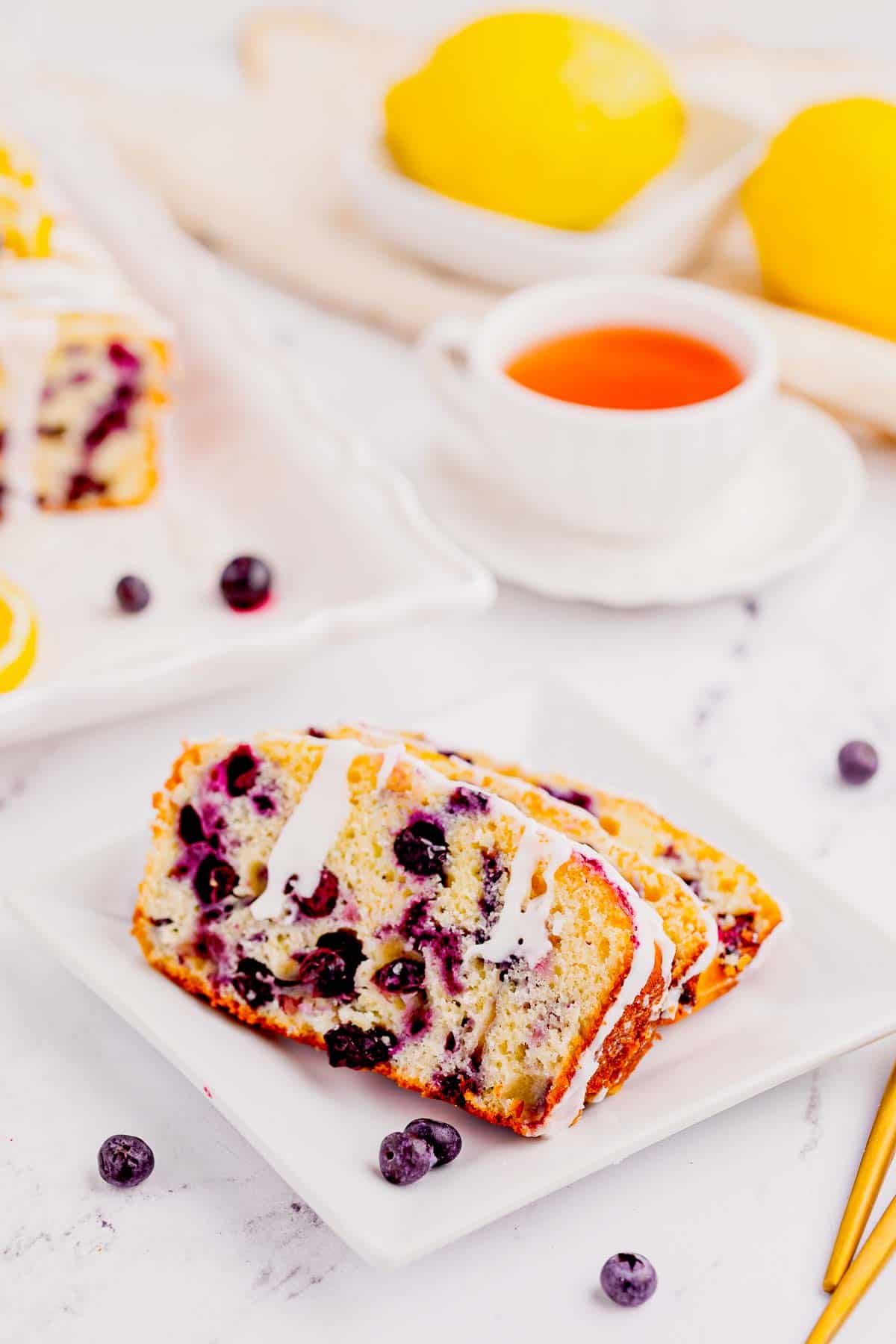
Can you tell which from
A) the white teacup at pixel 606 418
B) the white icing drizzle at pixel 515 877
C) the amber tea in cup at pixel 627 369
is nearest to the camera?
the white icing drizzle at pixel 515 877

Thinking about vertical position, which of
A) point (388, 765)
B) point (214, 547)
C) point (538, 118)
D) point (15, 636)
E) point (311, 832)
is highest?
point (538, 118)

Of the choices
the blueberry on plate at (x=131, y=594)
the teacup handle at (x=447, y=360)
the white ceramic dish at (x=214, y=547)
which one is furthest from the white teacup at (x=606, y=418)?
the blueberry on plate at (x=131, y=594)

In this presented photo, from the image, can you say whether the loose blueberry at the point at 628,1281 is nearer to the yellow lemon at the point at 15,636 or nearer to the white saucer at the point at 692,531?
the yellow lemon at the point at 15,636

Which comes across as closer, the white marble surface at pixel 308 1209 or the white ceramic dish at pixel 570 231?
the white marble surface at pixel 308 1209

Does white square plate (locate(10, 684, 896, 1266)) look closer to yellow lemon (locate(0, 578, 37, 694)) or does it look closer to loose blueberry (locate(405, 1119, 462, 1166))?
loose blueberry (locate(405, 1119, 462, 1166))

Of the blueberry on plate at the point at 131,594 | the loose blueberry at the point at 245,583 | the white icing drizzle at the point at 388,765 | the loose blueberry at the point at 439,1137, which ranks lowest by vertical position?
the blueberry on plate at the point at 131,594

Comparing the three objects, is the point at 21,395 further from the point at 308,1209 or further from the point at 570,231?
the point at 308,1209

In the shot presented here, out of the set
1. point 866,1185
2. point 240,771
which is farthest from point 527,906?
point 866,1185
